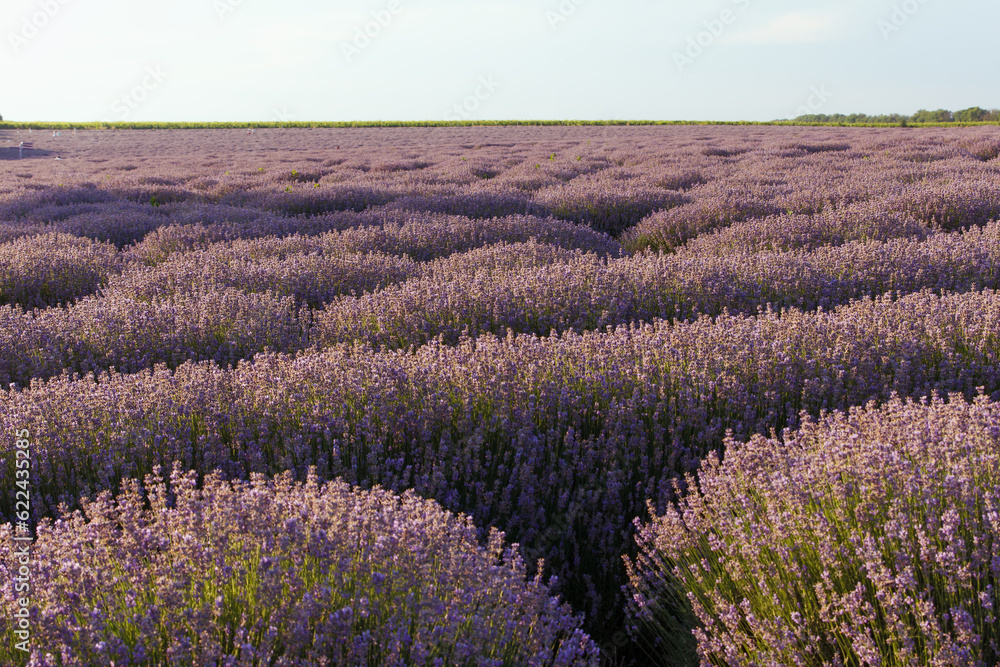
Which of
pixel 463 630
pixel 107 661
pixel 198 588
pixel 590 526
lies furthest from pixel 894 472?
pixel 107 661

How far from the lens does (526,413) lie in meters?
2.71

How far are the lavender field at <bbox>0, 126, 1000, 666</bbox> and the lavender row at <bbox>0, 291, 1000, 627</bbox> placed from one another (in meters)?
0.02

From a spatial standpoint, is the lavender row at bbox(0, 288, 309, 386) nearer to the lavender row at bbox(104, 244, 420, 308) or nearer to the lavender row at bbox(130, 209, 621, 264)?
the lavender row at bbox(104, 244, 420, 308)

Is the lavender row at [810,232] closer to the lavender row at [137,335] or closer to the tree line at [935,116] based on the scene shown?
the lavender row at [137,335]

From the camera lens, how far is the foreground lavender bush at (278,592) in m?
1.41

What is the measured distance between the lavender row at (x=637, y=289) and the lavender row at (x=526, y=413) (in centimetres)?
84

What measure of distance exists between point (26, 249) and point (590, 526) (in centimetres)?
581

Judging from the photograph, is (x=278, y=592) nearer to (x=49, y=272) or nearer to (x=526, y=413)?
(x=526, y=413)

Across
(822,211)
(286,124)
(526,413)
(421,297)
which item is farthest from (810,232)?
(286,124)

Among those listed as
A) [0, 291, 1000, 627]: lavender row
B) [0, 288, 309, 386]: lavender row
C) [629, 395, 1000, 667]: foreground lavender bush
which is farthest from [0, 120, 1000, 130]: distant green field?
[629, 395, 1000, 667]: foreground lavender bush

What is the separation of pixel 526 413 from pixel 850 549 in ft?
4.08

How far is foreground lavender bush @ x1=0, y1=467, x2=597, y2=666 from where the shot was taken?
55.4 inches

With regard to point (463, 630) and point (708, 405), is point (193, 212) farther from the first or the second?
point (463, 630)

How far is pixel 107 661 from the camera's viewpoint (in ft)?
4.38
